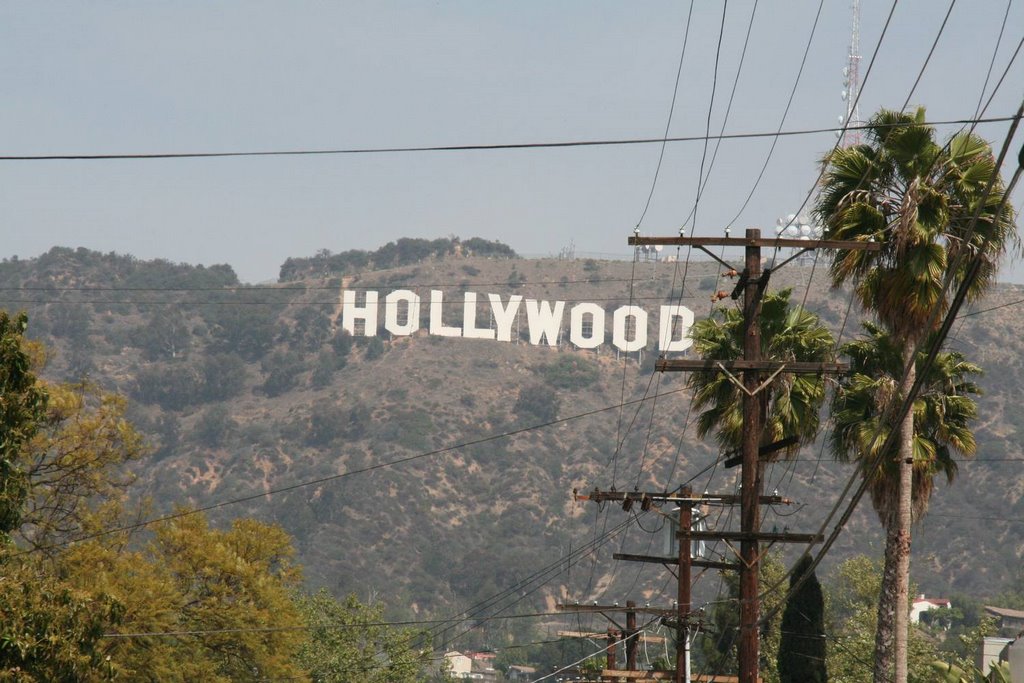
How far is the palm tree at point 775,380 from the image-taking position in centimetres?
3728

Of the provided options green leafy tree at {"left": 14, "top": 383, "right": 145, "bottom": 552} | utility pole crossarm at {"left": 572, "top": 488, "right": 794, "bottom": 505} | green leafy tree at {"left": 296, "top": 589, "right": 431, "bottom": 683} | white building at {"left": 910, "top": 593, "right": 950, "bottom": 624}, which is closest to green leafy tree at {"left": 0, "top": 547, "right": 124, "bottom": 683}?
utility pole crossarm at {"left": 572, "top": 488, "right": 794, "bottom": 505}

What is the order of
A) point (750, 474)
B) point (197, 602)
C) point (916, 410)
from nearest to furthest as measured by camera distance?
point (750, 474) → point (916, 410) → point (197, 602)

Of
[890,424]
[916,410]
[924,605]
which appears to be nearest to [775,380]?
[916,410]

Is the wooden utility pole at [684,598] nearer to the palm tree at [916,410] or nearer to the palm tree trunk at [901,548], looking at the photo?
the palm tree at [916,410]

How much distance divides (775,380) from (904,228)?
27.8 ft

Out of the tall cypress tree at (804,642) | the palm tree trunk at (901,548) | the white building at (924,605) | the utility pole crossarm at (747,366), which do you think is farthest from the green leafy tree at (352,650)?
the white building at (924,605)

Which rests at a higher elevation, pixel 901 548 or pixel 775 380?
pixel 775 380

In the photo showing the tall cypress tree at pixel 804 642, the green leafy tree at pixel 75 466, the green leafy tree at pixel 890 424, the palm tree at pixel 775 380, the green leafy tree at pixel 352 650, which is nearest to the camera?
the green leafy tree at pixel 890 424

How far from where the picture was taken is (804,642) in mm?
44344

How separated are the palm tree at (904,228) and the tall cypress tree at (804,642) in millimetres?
13050

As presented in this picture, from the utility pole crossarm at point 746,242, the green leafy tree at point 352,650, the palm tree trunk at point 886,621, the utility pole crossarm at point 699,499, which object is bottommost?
the green leafy tree at point 352,650

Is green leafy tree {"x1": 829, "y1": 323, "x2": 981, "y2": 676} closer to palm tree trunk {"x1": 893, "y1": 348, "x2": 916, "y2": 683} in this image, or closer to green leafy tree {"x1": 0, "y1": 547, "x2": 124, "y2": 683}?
palm tree trunk {"x1": 893, "y1": 348, "x2": 916, "y2": 683}

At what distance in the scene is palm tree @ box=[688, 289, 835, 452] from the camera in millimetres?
37281

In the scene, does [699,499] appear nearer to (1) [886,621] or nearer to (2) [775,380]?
(1) [886,621]
